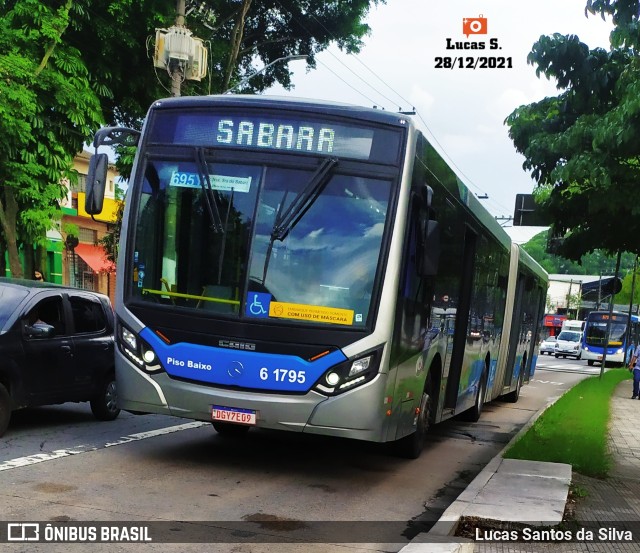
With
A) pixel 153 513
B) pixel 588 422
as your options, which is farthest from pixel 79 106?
pixel 153 513

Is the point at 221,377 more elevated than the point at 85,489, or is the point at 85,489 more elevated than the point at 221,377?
the point at 221,377

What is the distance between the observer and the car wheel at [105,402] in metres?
11.5

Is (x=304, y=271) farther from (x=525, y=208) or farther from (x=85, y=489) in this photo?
(x=525, y=208)

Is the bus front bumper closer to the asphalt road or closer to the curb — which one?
the asphalt road

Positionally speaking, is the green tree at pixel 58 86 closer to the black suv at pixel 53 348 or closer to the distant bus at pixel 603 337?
the black suv at pixel 53 348

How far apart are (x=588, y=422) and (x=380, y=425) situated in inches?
316

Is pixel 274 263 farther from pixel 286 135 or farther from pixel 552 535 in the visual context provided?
pixel 552 535

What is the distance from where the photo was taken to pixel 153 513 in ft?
21.8

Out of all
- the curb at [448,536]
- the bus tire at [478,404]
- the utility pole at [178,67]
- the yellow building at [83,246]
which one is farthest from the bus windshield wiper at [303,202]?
the yellow building at [83,246]

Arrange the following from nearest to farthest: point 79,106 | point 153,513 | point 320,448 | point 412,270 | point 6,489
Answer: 1. point 153,513
2. point 6,489
3. point 412,270
4. point 320,448
5. point 79,106

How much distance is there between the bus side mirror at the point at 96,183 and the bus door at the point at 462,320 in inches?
188

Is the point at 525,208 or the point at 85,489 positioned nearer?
the point at 85,489

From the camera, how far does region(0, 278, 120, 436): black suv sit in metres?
9.71

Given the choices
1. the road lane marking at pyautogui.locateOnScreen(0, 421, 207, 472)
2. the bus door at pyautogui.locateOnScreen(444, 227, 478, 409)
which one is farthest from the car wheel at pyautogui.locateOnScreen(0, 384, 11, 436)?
the bus door at pyautogui.locateOnScreen(444, 227, 478, 409)
